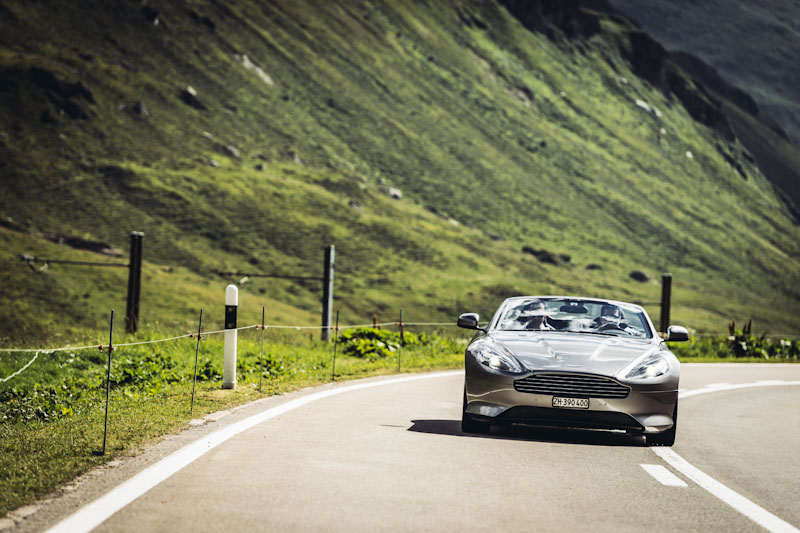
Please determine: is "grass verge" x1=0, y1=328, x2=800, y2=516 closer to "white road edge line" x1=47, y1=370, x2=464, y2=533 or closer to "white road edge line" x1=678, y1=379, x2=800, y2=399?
"white road edge line" x1=47, y1=370, x2=464, y2=533

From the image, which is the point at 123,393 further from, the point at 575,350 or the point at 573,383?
the point at 573,383

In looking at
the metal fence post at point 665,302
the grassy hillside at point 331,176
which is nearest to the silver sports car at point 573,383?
the metal fence post at point 665,302

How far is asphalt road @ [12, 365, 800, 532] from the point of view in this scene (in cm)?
675

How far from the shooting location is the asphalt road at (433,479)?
22.1 ft

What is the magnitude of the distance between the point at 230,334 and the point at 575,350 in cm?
508

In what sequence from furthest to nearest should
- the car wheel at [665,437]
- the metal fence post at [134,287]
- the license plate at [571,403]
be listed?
the metal fence post at [134,287] < the car wheel at [665,437] < the license plate at [571,403]

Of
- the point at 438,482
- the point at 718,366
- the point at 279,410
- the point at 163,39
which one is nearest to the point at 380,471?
the point at 438,482

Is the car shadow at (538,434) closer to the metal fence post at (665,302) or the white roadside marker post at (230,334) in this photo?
the white roadside marker post at (230,334)

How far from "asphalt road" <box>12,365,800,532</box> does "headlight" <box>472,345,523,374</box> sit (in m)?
0.69

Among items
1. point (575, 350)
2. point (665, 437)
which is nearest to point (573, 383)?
point (575, 350)

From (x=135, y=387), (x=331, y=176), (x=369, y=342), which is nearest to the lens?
(x=135, y=387)

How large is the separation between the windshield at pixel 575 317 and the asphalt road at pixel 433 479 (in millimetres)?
1124

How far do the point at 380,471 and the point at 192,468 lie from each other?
1.40m

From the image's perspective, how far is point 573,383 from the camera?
34.3ft
